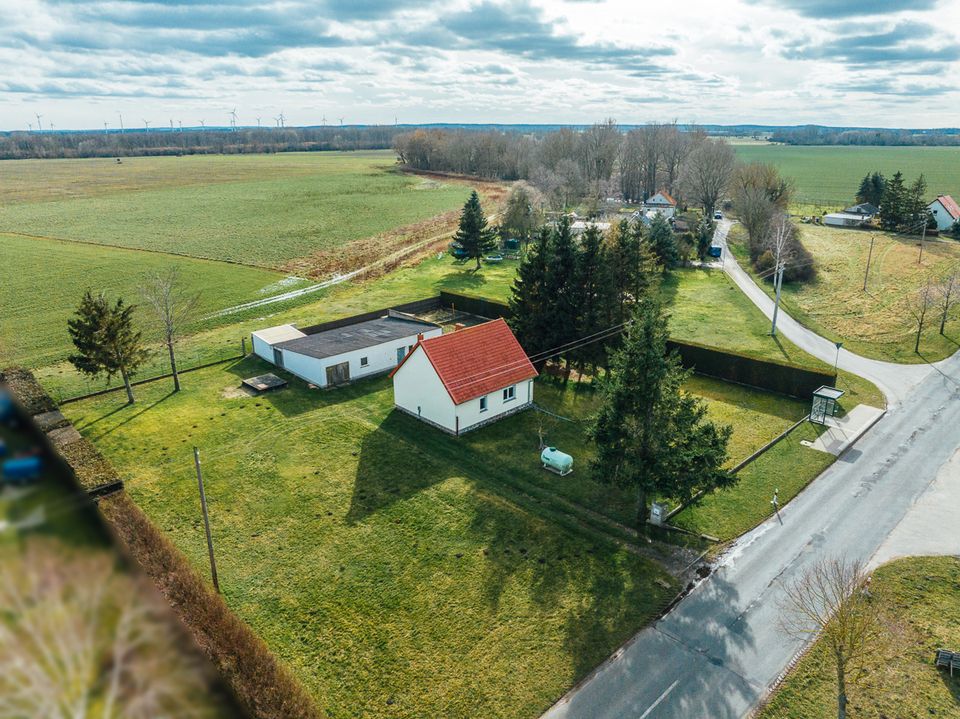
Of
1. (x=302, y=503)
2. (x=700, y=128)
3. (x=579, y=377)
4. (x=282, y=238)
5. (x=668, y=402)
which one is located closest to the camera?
(x=668, y=402)

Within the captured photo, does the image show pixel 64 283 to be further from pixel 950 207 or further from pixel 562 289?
pixel 950 207

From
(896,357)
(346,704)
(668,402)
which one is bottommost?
(346,704)

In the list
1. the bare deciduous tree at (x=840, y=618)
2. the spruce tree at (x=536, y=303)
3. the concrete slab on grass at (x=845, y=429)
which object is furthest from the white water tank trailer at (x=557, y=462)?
the concrete slab on grass at (x=845, y=429)

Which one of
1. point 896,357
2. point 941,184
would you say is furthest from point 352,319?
point 941,184

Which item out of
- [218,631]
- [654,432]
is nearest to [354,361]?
[654,432]

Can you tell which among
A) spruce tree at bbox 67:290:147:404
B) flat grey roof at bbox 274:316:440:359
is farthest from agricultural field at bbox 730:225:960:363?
spruce tree at bbox 67:290:147:404

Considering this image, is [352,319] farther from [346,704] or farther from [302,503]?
[346,704]

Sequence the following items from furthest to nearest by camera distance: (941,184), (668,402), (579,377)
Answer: (941,184), (579,377), (668,402)
